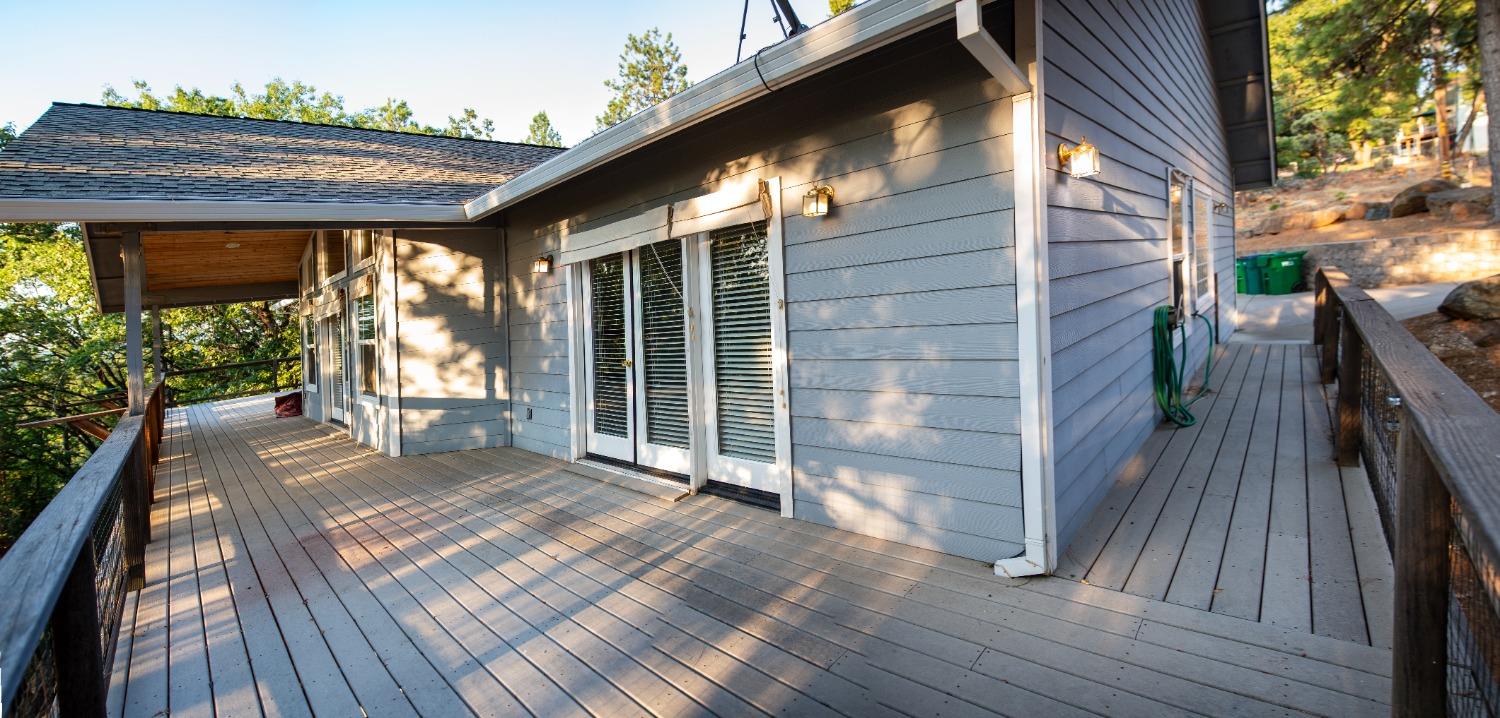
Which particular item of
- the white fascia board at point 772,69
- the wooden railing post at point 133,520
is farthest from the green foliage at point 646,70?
the wooden railing post at point 133,520

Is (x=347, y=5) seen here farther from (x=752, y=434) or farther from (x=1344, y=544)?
(x=1344, y=544)

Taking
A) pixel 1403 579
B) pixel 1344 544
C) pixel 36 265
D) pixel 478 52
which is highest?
pixel 478 52

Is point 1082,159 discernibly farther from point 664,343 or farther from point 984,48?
point 664,343

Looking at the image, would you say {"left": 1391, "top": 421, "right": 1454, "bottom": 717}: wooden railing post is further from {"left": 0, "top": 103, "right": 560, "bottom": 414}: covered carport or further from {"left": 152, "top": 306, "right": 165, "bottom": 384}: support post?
{"left": 152, "top": 306, "right": 165, "bottom": 384}: support post

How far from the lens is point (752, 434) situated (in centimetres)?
373

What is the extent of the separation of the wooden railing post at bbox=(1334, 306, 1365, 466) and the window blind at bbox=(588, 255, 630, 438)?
4135 mm

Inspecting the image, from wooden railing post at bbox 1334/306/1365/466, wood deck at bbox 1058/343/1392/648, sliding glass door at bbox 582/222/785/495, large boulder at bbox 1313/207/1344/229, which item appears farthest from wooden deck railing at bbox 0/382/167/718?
large boulder at bbox 1313/207/1344/229

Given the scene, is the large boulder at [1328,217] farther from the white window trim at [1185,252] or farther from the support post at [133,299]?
the support post at [133,299]

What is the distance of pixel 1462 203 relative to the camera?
10.9 m

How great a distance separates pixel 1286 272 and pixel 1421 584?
1343 centimetres

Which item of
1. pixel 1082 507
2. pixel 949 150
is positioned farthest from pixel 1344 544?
pixel 949 150

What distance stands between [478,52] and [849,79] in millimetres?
17793

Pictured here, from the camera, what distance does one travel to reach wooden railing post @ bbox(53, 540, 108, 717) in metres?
1.61

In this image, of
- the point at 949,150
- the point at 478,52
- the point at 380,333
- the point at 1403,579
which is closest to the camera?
the point at 1403,579
